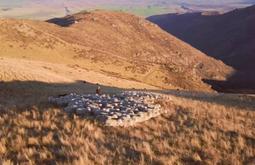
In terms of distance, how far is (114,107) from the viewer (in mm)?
16438

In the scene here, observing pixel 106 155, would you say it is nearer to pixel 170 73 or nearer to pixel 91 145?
pixel 91 145

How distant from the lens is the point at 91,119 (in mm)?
15305

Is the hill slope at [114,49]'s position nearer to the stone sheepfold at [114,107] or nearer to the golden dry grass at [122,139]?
the stone sheepfold at [114,107]

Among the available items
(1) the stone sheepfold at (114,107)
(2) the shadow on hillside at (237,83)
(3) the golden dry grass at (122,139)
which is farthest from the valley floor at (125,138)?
(2) the shadow on hillside at (237,83)

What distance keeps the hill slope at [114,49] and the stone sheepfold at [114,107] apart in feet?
157

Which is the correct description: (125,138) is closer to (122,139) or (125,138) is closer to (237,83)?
(122,139)

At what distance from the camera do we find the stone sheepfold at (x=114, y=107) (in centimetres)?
1519

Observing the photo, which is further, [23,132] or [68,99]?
[68,99]

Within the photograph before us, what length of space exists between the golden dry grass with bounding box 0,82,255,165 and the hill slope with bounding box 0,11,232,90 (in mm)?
50142

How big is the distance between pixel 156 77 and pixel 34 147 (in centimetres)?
6533

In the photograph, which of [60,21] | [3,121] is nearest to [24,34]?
[60,21]

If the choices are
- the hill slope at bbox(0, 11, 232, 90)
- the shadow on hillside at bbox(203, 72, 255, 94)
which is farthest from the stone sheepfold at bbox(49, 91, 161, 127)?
the shadow on hillside at bbox(203, 72, 255, 94)

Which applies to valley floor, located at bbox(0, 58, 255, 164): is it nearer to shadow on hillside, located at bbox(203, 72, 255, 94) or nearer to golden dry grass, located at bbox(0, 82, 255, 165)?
golden dry grass, located at bbox(0, 82, 255, 165)

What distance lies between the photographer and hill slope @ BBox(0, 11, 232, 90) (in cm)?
7294
